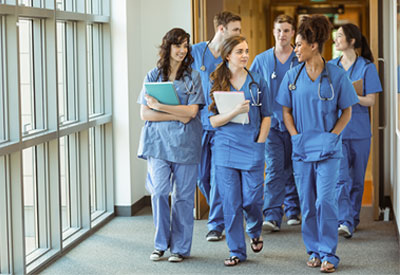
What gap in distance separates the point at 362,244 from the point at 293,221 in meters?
0.75

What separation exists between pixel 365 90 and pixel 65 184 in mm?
2194

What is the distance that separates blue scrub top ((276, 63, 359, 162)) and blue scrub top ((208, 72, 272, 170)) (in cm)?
20

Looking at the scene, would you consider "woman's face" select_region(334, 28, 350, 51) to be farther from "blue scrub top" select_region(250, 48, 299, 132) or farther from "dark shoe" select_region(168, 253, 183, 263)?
"dark shoe" select_region(168, 253, 183, 263)

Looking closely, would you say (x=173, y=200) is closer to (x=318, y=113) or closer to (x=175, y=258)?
(x=175, y=258)

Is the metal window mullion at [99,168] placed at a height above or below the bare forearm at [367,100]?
below

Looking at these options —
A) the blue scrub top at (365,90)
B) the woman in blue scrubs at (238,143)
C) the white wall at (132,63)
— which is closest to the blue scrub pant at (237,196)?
the woman in blue scrubs at (238,143)

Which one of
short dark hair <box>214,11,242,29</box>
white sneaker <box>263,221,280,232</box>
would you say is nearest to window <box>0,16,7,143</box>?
short dark hair <box>214,11,242,29</box>

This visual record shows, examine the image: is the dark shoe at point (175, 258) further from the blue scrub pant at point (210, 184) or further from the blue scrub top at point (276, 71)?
the blue scrub top at point (276, 71)

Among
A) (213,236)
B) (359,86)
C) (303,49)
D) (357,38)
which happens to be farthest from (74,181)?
(357,38)

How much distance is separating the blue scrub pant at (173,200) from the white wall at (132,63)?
1321 millimetres

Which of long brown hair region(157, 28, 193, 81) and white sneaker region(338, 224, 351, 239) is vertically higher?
long brown hair region(157, 28, 193, 81)

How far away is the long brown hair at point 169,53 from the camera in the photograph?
4285 millimetres

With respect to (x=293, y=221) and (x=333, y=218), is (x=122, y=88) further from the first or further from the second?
(x=333, y=218)

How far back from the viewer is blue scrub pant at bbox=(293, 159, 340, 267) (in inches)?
161
